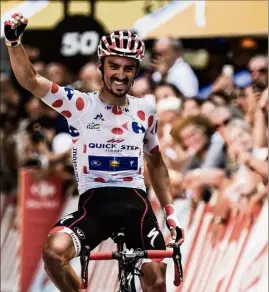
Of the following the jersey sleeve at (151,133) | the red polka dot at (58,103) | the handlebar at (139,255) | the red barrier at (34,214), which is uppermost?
the red polka dot at (58,103)

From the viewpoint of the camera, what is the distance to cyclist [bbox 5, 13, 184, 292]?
9539 millimetres

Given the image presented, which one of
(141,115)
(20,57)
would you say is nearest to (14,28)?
(20,57)

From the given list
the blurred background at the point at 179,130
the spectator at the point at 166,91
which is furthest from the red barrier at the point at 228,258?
the spectator at the point at 166,91

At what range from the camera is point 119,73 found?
31.5ft

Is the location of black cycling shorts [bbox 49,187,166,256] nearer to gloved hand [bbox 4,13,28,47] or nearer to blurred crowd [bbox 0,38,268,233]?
gloved hand [bbox 4,13,28,47]

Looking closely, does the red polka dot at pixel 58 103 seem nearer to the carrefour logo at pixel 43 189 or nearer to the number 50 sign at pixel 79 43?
the carrefour logo at pixel 43 189

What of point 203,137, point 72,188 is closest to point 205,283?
point 203,137

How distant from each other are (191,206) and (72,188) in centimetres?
213

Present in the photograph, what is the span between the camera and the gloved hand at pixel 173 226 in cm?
964

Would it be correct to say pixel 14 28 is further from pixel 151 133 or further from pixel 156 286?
pixel 156 286

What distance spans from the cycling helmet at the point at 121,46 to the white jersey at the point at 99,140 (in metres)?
0.38

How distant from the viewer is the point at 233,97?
43.9ft

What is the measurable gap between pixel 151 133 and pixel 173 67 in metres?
4.52

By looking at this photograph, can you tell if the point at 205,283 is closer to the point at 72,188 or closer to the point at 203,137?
the point at 203,137
